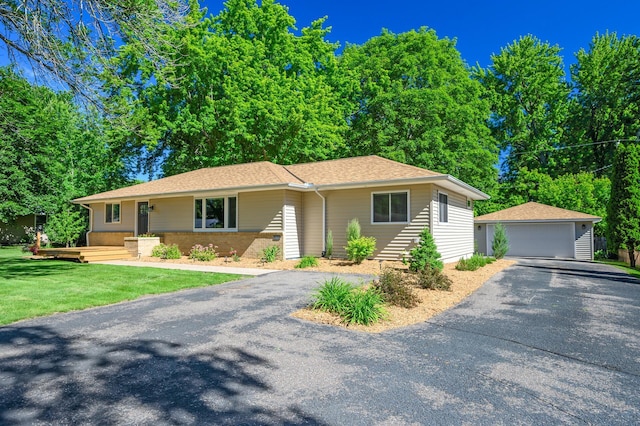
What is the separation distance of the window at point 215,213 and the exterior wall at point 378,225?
166 inches

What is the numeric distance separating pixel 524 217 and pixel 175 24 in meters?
21.1

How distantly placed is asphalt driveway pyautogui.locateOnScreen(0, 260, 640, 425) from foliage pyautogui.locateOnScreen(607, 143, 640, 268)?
1195 cm

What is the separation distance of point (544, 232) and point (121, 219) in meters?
24.1

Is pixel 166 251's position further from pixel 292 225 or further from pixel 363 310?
pixel 363 310

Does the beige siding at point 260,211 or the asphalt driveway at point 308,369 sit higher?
the beige siding at point 260,211

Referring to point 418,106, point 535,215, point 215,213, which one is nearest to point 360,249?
point 215,213

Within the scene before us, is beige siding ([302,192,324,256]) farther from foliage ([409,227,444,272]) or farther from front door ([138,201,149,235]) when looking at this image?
front door ([138,201,149,235])

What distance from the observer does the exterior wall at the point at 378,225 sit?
501 inches

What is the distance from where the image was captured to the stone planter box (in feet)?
53.2

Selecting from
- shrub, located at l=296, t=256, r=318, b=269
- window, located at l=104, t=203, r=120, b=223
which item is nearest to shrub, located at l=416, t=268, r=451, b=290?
shrub, located at l=296, t=256, r=318, b=269

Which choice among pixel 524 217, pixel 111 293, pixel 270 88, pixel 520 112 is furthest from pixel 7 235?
pixel 520 112

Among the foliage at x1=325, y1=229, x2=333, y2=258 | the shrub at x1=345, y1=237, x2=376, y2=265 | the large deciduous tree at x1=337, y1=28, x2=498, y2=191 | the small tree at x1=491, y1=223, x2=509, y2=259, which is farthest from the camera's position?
the large deciduous tree at x1=337, y1=28, x2=498, y2=191

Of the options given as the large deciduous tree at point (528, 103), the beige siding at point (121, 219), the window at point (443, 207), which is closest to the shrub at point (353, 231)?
the window at point (443, 207)

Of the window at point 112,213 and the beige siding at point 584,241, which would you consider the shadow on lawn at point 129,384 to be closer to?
the window at point 112,213
